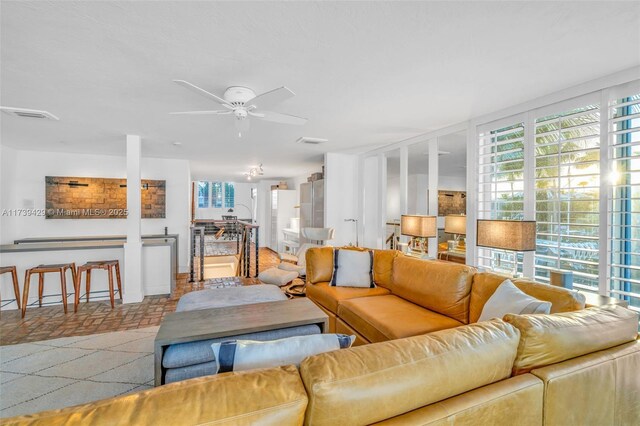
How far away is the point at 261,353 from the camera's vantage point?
3.51ft

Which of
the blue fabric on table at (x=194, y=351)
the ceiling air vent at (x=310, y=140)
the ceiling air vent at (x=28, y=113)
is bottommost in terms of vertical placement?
the blue fabric on table at (x=194, y=351)

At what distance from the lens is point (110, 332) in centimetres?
321

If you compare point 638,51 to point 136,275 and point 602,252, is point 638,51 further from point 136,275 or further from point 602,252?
point 136,275

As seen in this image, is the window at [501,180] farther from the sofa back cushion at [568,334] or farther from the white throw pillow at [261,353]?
the white throw pillow at [261,353]

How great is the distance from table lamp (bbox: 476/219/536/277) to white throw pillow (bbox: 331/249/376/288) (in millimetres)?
1161

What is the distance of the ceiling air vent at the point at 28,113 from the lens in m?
3.01

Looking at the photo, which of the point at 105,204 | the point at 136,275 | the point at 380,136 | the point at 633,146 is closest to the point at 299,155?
the point at 380,136

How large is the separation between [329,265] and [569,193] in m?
2.39

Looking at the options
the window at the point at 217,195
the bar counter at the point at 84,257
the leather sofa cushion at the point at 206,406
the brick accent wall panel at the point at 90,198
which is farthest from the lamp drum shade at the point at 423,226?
the window at the point at 217,195

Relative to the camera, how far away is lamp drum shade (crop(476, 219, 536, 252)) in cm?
230

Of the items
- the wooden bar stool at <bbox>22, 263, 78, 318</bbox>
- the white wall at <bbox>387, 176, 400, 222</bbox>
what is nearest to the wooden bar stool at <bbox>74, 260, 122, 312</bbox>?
the wooden bar stool at <bbox>22, 263, 78, 318</bbox>

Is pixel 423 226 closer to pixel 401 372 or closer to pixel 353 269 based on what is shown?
pixel 353 269

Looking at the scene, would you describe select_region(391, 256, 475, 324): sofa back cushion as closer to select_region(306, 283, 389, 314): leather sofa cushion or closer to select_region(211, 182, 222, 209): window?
select_region(306, 283, 389, 314): leather sofa cushion

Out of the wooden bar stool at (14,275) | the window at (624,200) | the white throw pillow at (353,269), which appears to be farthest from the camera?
the wooden bar stool at (14,275)
